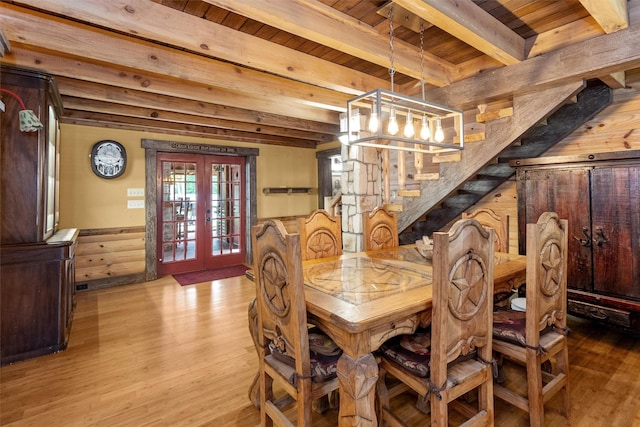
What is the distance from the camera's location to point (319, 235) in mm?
2824

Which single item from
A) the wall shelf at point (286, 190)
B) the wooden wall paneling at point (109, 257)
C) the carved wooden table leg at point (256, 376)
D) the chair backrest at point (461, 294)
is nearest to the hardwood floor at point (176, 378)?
the carved wooden table leg at point (256, 376)

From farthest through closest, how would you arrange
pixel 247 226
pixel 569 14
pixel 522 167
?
pixel 247 226, pixel 522 167, pixel 569 14

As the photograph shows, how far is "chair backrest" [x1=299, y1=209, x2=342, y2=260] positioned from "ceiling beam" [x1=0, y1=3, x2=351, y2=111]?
1.40 m

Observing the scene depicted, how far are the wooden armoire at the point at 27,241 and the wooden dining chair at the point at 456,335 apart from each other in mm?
2714

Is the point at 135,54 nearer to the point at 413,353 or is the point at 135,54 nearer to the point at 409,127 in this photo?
the point at 409,127

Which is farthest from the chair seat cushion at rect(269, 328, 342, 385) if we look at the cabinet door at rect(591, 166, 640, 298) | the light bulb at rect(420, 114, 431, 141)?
the cabinet door at rect(591, 166, 640, 298)

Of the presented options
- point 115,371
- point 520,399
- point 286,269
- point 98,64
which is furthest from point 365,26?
point 115,371

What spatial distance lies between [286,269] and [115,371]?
187 centimetres

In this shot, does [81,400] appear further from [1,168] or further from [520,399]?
[520,399]

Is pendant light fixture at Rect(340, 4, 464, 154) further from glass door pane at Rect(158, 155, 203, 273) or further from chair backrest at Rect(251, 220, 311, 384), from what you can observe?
glass door pane at Rect(158, 155, 203, 273)

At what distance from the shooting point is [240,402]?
2002 millimetres

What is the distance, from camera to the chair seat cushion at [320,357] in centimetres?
148

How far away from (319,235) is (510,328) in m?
1.56

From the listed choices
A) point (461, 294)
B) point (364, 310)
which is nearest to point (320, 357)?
point (364, 310)
